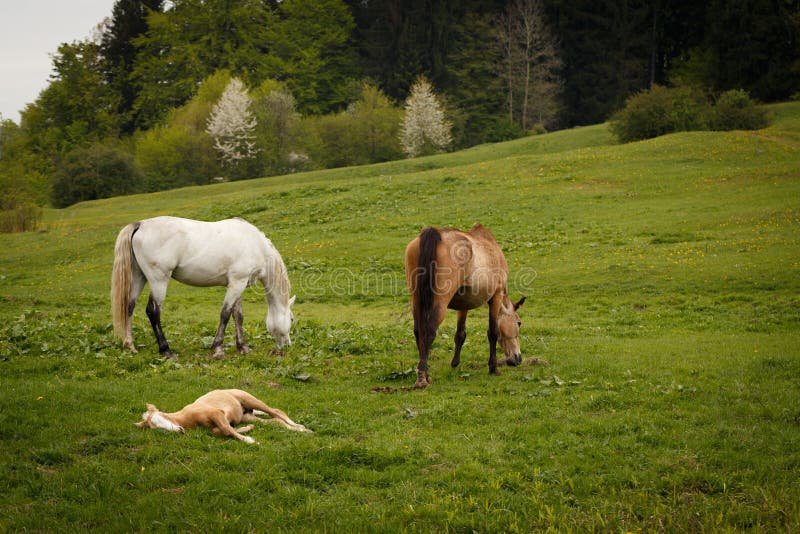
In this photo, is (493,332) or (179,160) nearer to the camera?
(493,332)

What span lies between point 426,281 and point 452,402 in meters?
2.04

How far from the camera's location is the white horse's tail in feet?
39.6

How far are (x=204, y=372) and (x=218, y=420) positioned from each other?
10.3ft

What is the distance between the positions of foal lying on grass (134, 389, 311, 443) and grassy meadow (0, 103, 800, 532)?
19cm

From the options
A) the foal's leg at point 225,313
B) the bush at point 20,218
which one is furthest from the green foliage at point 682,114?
the foal's leg at point 225,313

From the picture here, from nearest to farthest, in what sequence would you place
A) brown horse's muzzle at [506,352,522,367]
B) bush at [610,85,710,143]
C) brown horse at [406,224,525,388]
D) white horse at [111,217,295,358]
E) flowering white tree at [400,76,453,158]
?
brown horse at [406,224,525,388], brown horse's muzzle at [506,352,522,367], white horse at [111,217,295,358], bush at [610,85,710,143], flowering white tree at [400,76,453,158]

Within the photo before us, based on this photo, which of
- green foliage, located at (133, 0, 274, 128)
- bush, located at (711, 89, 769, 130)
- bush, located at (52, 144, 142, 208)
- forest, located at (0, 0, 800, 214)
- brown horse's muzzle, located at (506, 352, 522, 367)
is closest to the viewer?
brown horse's muzzle, located at (506, 352, 522, 367)

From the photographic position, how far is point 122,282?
1216 centimetres

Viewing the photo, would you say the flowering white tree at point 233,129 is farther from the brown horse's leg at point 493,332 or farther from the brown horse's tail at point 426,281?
the brown horse's tail at point 426,281

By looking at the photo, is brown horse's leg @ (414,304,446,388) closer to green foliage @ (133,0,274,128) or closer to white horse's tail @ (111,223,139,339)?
white horse's tail @ (111,223,139,339)

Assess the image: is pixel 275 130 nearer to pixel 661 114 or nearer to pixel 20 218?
pixel 20 218

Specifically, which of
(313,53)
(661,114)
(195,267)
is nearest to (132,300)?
(195,267)

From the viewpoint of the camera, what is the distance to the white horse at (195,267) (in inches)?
478

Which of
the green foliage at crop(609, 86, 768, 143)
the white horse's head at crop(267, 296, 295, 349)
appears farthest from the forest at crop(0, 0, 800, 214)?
the white horse's head at crop(267, 296, 295, 349)
